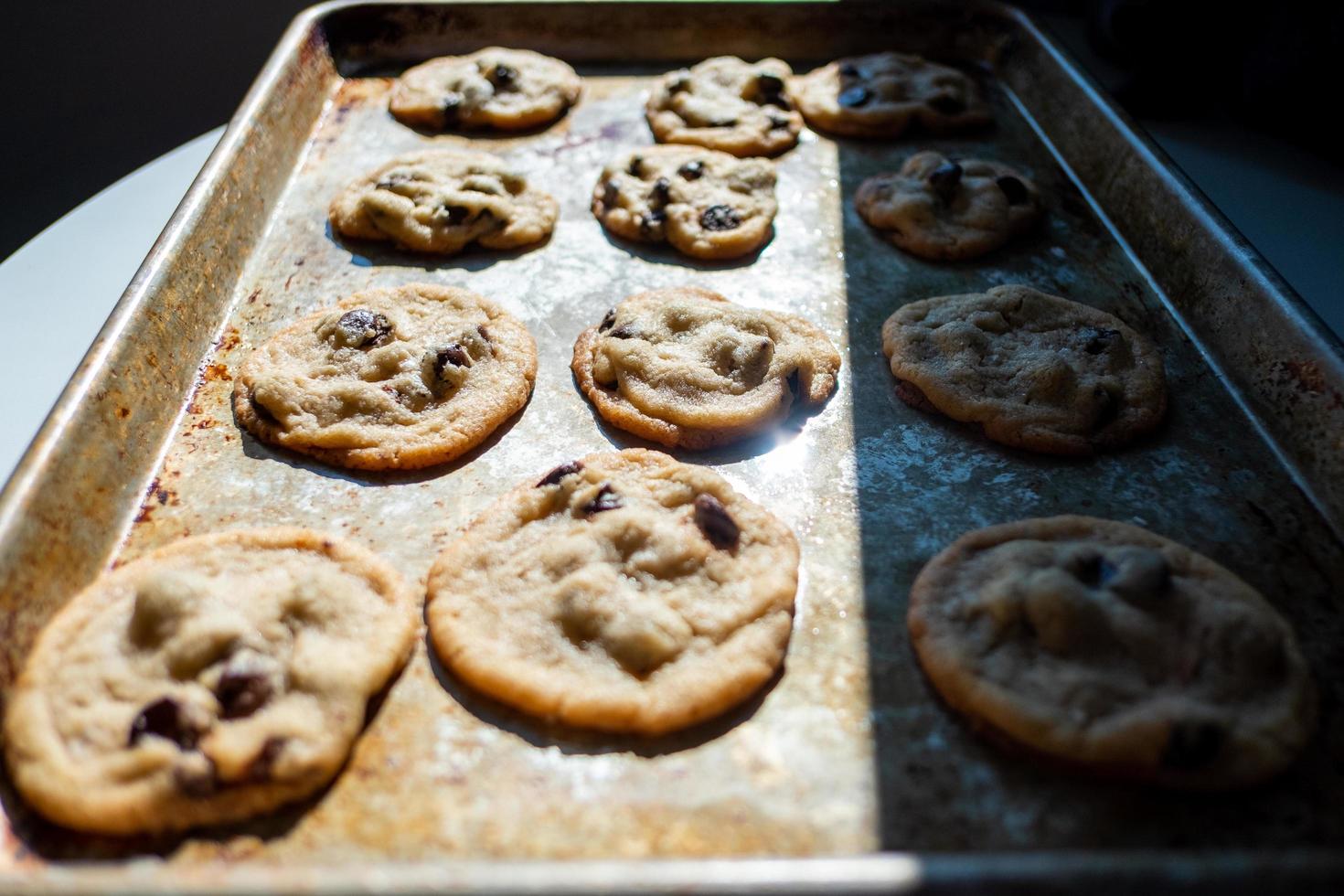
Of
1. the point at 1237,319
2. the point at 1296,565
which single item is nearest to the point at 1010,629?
the point at 1296,565

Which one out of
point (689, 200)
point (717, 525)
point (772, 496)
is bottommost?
point (772, 496)

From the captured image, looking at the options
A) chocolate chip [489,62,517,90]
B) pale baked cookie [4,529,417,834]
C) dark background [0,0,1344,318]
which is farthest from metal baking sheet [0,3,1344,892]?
dark background [0,0,1344,318]

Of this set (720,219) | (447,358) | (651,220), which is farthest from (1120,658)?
(651,220)

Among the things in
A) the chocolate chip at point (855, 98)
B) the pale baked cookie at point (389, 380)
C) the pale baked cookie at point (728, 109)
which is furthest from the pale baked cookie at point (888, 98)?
the pale baked cookie at point (389, 380)

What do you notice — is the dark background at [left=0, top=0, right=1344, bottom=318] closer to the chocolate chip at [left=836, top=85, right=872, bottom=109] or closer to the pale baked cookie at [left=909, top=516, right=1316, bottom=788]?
the chocolate chip at [left=836, top=85, right=872, bottom=109]

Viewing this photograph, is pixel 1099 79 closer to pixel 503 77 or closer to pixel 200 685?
pixel 503 77

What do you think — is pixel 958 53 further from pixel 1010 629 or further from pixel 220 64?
pixel 220 64

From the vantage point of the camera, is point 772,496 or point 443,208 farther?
point 443,208
